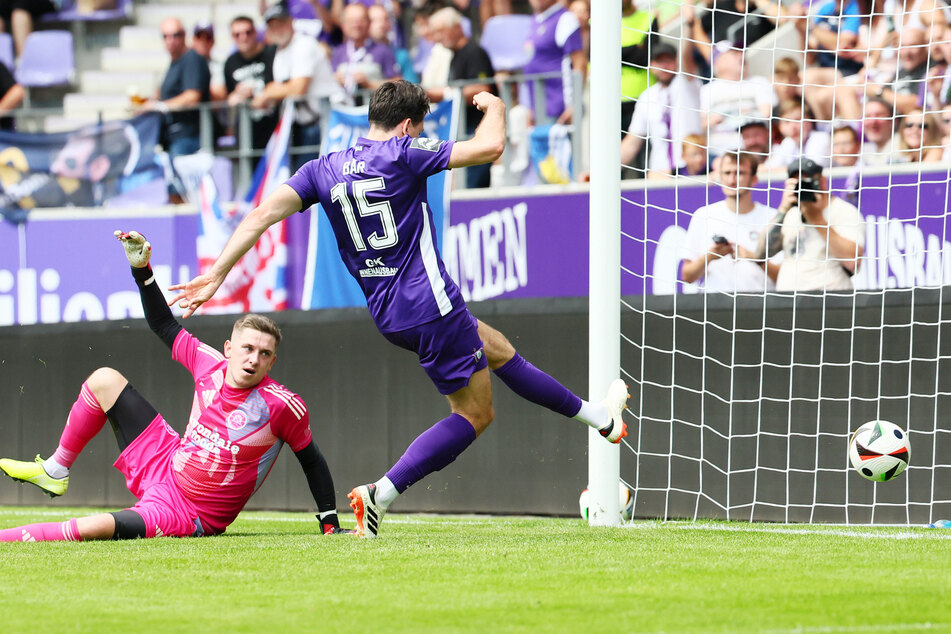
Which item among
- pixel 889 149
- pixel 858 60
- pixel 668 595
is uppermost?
pixel 858 60

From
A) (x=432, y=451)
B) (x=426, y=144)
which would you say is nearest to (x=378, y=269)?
(x=426, y=144)

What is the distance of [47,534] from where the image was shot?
5.60 m

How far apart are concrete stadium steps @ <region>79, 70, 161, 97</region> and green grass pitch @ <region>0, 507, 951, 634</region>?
1070cm

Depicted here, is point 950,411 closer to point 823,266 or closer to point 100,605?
point 823,266

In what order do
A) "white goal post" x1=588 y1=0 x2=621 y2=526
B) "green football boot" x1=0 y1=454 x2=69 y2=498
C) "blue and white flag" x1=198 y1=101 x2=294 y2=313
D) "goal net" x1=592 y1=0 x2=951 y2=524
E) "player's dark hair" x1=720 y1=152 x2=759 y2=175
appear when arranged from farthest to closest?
"blue and white flag" x1=198 y1=101 x2=294 y2=313 < "player's dark hair" x1=720 y1=152 x2=759 y2=175 < "goal net" x1=592 y1=0 x2=951 y2=524 < "white goal post" x1=588 y1=0 x2=621 y2=526 < "green football boot" x1=0 y1=454 x2=69 y2=498

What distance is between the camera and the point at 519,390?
595 centimetres

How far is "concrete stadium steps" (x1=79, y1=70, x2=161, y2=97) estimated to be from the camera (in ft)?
50.8

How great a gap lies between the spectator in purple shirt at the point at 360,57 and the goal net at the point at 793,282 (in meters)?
3.49

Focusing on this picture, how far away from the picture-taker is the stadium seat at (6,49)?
50.3ft

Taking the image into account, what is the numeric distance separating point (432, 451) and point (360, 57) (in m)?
8.19

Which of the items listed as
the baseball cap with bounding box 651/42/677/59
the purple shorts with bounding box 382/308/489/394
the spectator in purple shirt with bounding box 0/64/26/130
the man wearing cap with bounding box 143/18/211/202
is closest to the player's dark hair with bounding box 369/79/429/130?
the purple shorts with bounding box 382/308/489/394

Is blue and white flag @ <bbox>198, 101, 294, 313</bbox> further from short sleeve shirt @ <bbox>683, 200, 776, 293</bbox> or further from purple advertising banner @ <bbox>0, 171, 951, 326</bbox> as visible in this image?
short sleeve shirt @ <bbox>683, 200, 776, 293</bbox>

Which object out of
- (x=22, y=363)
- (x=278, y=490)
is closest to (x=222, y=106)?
(x=22, y=363)

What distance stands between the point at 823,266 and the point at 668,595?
16.4ft
